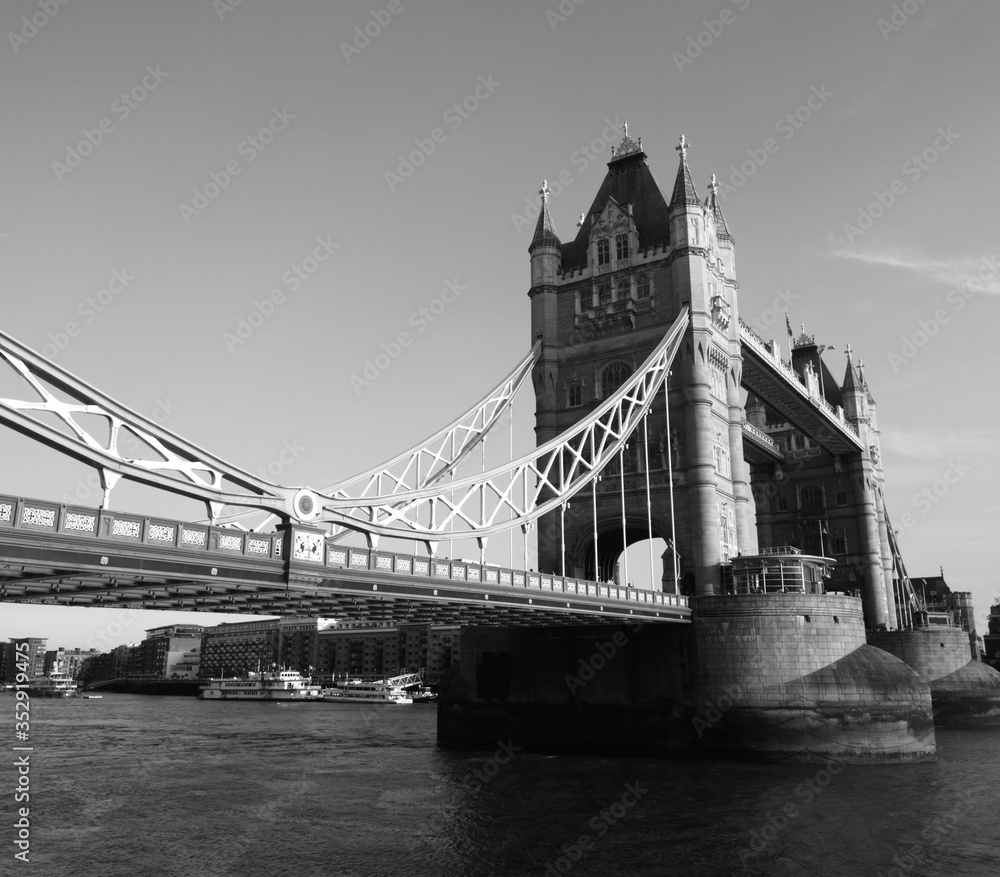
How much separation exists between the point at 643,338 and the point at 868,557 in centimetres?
3697

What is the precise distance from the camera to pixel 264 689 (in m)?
125

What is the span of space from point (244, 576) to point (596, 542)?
73.8ft

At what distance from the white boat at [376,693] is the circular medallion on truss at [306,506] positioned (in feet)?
297

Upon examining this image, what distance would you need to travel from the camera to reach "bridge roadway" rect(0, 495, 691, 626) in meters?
17.3

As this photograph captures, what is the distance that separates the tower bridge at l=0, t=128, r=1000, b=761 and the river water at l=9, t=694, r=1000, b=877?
9.51 ft

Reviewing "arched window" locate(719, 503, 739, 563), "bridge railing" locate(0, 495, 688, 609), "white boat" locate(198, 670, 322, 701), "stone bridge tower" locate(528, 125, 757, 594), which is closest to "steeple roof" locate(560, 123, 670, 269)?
"stone bridge tower" locate(528, 125, 757, 594)

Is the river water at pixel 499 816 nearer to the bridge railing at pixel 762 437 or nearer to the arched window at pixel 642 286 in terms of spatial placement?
the arched window at pixel 642 286

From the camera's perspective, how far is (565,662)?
4269 cm

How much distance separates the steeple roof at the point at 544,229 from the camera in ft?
182

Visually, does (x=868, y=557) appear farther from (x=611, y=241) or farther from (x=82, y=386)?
(x=82, y=386)

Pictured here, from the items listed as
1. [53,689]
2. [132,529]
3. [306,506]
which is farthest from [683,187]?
[53,689]

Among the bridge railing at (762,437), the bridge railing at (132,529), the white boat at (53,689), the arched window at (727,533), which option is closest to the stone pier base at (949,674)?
the bridge railing at (762,437)

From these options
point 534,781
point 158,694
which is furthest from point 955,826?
point 158,694

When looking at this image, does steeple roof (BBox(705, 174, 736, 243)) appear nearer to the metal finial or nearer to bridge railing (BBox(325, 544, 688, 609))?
the metal finial
